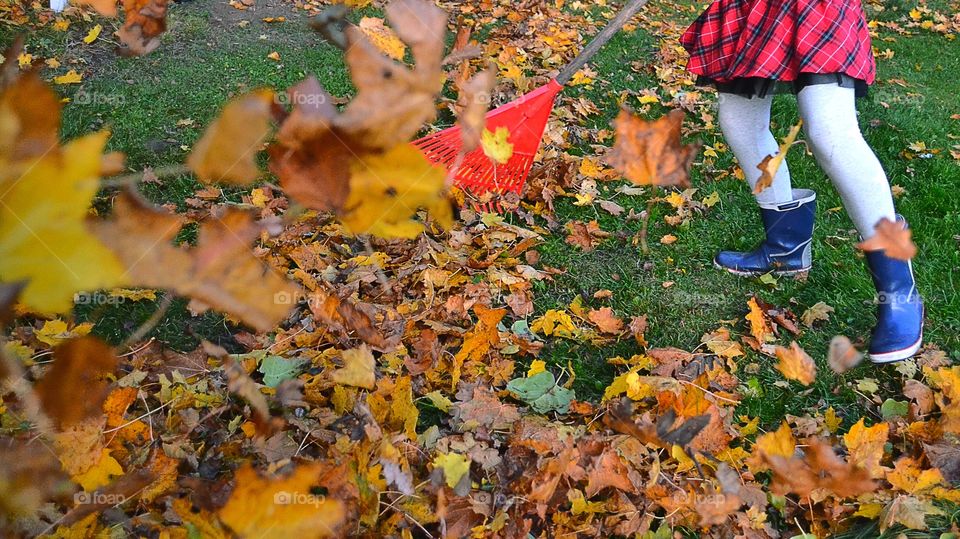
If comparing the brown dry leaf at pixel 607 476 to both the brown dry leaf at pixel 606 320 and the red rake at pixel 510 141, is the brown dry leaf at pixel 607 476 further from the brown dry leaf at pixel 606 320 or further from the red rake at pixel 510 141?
the red rake at pixel 510 141

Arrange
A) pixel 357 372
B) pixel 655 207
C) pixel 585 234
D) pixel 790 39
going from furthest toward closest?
pixel 655 207
pixel 585 234
pixel 790 39
pixel 357 372

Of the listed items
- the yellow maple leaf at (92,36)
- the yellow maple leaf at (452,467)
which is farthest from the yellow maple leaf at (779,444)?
the yellow maple leaf at (92,36)

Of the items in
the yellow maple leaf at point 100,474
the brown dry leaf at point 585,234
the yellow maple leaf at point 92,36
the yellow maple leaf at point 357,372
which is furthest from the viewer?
the yellow maple leaf at point 92,36

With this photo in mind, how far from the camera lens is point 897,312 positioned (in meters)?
1.84

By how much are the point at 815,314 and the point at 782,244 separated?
0.27 meters

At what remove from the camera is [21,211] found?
0.53 meters

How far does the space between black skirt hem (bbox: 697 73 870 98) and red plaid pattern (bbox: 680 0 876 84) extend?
0.02 meters

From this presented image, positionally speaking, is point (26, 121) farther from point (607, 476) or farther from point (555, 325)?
point (555, 325)

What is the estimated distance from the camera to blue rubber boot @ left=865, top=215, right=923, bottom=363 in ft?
6.00

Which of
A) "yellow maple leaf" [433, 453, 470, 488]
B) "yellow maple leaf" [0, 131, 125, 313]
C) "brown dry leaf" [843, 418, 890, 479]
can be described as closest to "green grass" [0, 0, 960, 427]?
"brown dry leaf" [843, 418, 890, 479]

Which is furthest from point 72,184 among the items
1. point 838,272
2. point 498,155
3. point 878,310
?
point 838,272

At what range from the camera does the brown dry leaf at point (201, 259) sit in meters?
0.58

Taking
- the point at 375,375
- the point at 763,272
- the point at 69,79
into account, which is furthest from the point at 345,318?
the point at 69,79

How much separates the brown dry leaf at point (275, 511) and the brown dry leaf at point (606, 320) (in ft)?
3.93
